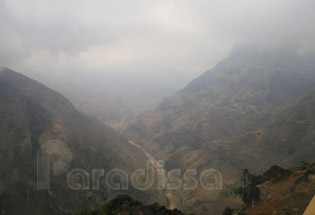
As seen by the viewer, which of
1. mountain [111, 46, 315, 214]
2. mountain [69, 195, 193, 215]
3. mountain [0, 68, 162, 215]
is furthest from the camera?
mountain [111, 46, 315, 214]

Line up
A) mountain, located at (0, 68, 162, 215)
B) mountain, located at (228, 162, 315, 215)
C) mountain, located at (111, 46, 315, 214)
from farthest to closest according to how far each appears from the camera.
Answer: mountain, located at (111, 46, 315, 214), mountain, located at (0, 68, 162, 215), mountain, located at (228, 162, 315, 215)

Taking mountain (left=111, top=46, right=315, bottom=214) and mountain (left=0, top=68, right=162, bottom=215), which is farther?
mountain (left=111, top=46, right=315, bottom=214)

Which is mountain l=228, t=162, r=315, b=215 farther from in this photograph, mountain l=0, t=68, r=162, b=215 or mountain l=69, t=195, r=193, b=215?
mountain l=0, t=68, r=162, b=215

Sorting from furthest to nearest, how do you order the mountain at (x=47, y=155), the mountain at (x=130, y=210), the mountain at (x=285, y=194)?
the mountain at (x=47, y=155), the mountain at (x=130, y=210), the mountain at (x=285, y=194)

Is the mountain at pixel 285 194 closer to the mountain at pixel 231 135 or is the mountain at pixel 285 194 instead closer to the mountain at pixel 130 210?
the mountain at pixel 130 210

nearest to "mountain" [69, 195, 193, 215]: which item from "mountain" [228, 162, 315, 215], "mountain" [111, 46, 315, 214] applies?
"mountain" [228, 162, 315, 215]

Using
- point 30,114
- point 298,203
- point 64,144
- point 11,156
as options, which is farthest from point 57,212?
point 298,203

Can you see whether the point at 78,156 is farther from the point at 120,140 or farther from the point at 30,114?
the point at 120,140

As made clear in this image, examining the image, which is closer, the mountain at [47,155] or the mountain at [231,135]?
the mountain at [47,155]

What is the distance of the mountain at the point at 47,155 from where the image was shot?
62.5m

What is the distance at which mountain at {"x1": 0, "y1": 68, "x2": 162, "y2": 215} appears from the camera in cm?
6246

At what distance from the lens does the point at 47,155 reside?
255 feet

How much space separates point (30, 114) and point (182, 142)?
282ft

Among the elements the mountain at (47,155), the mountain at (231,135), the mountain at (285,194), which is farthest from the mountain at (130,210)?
the mountain at (231,135)
